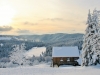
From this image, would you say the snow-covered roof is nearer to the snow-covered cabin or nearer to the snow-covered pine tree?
the snow-covered cabin

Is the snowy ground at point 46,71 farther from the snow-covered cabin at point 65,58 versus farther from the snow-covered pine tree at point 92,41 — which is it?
the snow-covered cabin at point 65,58

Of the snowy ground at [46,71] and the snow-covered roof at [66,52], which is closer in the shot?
the snowy ground at [46,71]

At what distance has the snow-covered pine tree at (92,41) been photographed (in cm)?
3366

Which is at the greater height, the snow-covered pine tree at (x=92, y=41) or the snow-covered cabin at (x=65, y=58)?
the snow-covered pine tree at (x=92, y=41)

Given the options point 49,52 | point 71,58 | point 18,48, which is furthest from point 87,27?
point 49,52

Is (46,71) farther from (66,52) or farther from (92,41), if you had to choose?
(66,52)

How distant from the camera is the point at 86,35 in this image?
3550 centimetres

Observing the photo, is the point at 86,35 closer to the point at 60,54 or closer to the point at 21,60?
the point at 60,54

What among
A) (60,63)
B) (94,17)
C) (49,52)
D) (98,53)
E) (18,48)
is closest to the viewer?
(98,53)

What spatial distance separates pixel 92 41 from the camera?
1346 inches

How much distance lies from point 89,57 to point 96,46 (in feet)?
7.92

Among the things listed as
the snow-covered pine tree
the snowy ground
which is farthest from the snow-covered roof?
the snowy ground

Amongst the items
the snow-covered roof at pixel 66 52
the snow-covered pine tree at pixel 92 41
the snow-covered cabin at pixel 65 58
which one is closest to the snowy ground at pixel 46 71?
the snow-covered pine tree at pixel 92 41

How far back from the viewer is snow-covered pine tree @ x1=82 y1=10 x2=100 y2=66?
33.7 m
